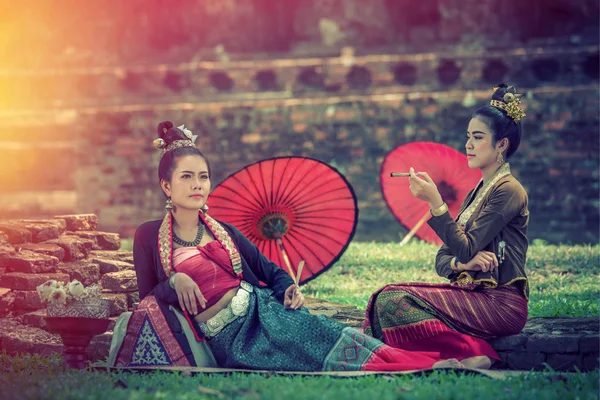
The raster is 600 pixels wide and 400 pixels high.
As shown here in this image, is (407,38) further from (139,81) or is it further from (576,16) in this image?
(139,81)

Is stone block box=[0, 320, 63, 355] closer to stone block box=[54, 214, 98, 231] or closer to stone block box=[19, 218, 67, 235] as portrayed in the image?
stone block box=[19, 218, 67, 235]

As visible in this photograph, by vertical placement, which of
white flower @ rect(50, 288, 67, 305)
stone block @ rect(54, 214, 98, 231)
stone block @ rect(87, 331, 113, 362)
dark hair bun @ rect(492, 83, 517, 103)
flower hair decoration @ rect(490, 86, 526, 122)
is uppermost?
dark hair bun @ rect(492, 83, 517, 103)

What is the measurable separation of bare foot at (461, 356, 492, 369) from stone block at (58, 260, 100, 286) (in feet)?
8.18

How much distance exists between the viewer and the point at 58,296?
3.88 metres

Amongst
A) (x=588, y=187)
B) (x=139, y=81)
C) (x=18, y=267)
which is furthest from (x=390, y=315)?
(x=139, y=81)

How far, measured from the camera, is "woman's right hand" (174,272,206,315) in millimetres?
3598

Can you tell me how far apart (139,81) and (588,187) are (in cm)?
523

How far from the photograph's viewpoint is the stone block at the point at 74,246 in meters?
5.36

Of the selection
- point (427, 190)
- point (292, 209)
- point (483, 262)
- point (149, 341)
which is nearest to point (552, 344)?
point (483, 262)

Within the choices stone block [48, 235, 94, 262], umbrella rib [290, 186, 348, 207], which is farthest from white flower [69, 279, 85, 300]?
stone block [48, 235, 94, 262]

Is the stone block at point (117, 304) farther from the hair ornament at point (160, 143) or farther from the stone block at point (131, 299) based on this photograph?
the hair ornament at point (160, 143)

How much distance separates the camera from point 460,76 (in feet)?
31.2

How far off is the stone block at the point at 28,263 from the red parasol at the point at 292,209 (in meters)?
1.18

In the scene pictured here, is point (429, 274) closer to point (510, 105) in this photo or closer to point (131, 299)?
point (131, 299)
